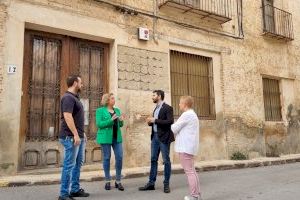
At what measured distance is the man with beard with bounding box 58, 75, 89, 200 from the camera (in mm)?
4621

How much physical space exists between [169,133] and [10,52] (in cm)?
389

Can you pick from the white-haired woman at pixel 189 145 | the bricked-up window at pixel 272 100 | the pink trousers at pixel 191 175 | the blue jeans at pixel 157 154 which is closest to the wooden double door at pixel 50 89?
the blue jeans at pixel 157 154

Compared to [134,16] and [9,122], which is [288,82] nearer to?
[134,16]

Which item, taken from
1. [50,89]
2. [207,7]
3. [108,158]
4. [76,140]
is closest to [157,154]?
[108,158]

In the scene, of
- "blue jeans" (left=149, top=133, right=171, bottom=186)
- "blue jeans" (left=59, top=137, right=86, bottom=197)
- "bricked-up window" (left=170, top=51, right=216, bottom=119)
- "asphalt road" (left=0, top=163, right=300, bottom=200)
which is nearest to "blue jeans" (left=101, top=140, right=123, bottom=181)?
"asphalt road" (left=0, top=163, right=300, bottom=200)

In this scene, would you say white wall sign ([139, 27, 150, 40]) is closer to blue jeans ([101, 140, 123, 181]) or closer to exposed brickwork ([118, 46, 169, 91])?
exposed brickwork ([118, 46, 169, 91])

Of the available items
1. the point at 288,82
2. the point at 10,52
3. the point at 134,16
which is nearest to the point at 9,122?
the point at 10,52

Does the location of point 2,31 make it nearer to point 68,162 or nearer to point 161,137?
point 68,162

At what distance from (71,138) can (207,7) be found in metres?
7.85

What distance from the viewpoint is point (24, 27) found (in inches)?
288

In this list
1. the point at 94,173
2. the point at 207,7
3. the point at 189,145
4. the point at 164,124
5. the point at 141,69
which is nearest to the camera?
the point at 189,145

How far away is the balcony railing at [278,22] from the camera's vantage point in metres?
13.1

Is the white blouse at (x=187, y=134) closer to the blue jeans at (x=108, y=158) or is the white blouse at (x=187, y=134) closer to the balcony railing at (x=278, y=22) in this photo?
the blue jeans at (x=108, y=158)

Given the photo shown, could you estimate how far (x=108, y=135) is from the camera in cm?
572
